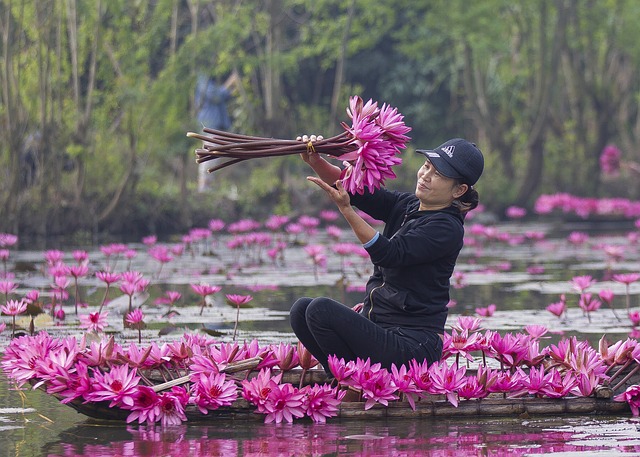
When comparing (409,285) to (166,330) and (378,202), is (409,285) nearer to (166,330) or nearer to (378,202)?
(378,202)

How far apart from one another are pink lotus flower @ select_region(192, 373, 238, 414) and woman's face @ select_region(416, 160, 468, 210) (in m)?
1.19

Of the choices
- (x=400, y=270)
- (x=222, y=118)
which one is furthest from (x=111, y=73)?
(x=400, y=270)

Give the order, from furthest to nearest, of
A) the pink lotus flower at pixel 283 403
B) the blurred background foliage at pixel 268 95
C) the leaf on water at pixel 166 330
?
the blurred background foliage at pixel 268 95, the leaf on water at pixel 166 330, the pink lotus flower at pixel 283 403

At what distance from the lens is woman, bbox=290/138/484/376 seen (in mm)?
5723

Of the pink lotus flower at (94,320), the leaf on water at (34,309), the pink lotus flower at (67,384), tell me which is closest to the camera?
the pink lotus flower at (67,384)

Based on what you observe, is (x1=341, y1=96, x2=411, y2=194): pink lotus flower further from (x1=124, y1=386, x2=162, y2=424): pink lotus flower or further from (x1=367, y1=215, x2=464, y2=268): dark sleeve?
(x1=124, y1=386, x2=162, y2=424): pink lotus flower

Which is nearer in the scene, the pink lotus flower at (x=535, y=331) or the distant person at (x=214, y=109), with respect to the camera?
the pink lotus flower at (x=535, y=331)

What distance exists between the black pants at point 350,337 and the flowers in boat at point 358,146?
0.52 metres

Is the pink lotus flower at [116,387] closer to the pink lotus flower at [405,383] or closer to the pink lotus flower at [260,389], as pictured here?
the pink lotus flower at [260,389]

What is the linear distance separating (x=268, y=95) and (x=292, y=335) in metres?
15.4

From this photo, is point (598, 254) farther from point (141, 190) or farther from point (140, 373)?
point (140, 373)

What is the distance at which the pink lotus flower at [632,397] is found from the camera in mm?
5695

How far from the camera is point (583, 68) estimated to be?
3083 centimetres

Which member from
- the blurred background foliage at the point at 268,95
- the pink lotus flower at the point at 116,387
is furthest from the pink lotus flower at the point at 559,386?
the blurred background foliage at the point at 268,95
